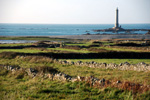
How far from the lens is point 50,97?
11.4m

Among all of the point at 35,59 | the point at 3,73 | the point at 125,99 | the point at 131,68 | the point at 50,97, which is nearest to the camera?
the point at 125,99

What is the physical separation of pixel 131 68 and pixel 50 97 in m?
10.5

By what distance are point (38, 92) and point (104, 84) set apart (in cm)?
357

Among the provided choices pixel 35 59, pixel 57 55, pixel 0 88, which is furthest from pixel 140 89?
pixel 57 55

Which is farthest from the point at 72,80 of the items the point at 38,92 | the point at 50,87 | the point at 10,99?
the point at 10,99

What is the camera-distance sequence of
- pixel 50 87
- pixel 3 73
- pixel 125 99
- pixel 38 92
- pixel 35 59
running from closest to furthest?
1. pixel 125 99
2. pixel 38 92
3. pixel 50 87
4. pixel 3 73
5. pixel 35 59

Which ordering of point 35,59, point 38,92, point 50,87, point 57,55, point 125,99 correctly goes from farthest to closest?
point 57,55
point 35,59
point 50,87
point 38,92
point 125,99

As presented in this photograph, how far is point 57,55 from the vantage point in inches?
1399

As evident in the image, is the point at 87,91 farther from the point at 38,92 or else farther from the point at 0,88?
the point at 0,88

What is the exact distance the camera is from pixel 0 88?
13.5m

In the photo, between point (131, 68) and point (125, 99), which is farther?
point (131, 68)

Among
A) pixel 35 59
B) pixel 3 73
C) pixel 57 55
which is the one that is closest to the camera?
pixel 3 73

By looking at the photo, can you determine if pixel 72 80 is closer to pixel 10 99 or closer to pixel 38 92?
pixel 38 92

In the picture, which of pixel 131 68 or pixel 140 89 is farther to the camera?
pixel 131 68
